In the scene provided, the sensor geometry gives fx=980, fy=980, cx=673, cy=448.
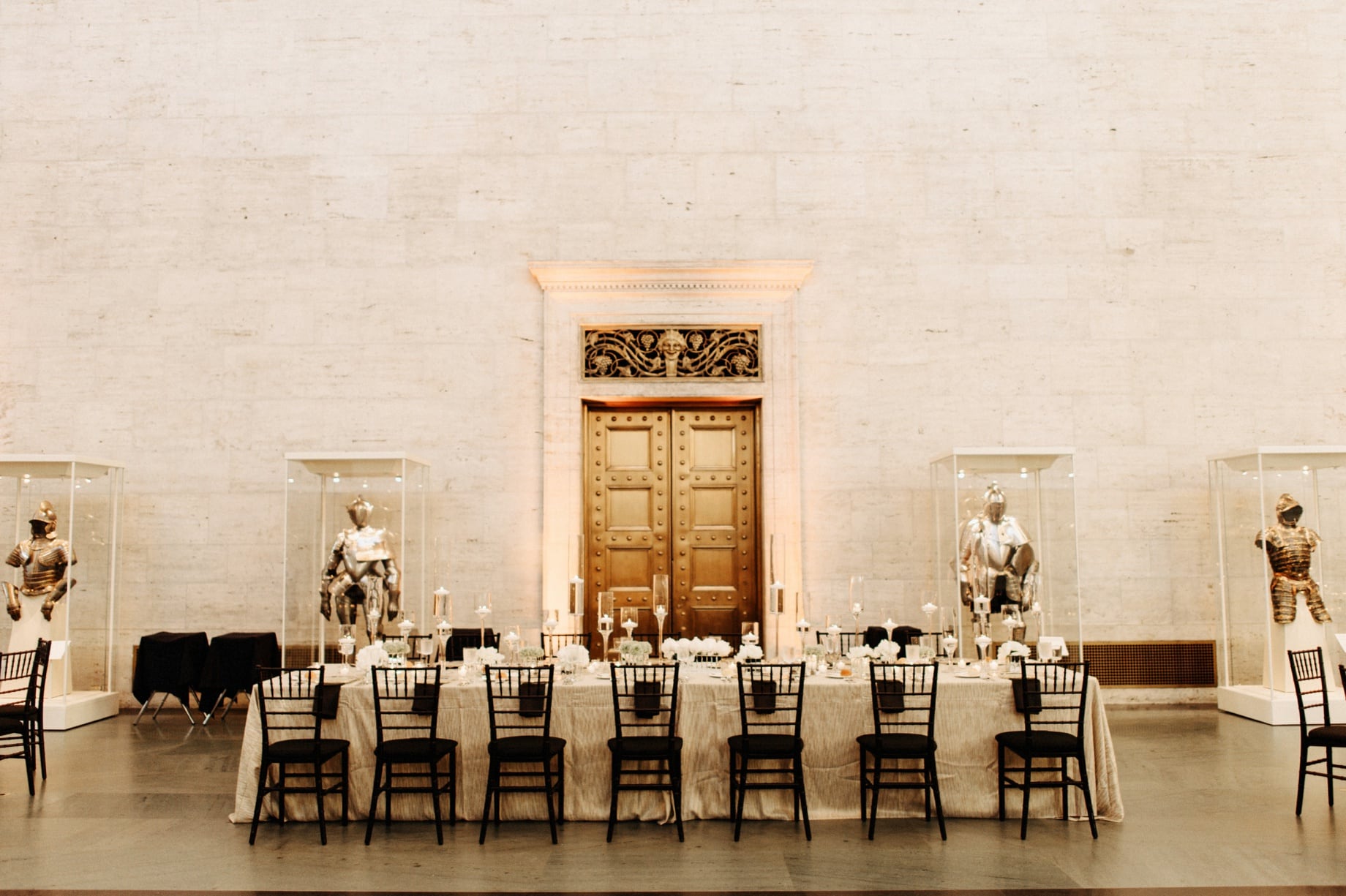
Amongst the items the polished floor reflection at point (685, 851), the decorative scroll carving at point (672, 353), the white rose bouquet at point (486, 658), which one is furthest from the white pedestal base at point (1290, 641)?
the white rose bouquet at point (486, 658)

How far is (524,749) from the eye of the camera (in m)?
5.49

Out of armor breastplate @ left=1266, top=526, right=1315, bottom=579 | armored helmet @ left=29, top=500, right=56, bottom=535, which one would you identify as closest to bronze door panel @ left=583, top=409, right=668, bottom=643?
armored helmet @ left=29, top=500, right=56, bottom=535

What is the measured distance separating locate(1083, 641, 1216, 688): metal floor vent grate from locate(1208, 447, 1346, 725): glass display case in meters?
0.16

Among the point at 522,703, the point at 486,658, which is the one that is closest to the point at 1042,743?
the point at 522,703

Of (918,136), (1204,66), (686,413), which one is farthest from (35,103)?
(1204,66)

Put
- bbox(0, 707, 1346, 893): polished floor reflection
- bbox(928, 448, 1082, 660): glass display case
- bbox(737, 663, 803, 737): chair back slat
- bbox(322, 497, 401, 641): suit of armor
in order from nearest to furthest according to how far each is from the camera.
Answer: bbox(0, 707, 1346, 893): polished floor reflection, bbox(737, 663, 803, 737): chair back slat, bbox(928, 448, 1082, 660): glass display case, bbox(322, 497, 401, 641): suit of armor

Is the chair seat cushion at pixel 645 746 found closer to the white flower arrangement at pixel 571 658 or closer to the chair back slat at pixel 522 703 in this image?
the chair back slat at pixel 522 703

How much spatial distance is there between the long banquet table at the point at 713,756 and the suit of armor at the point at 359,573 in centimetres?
294

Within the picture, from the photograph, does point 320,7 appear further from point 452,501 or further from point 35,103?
point 452,501

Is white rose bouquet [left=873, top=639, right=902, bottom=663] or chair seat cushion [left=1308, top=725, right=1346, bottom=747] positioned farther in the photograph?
white rose bouquet [left=873, top=639, right=902, bottom=663]

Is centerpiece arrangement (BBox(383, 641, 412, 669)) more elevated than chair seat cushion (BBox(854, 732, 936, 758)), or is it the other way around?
centerpiece arrangement (BBox(383, 641, 412, 669))

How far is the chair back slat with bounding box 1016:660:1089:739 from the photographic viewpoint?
5.77 metres

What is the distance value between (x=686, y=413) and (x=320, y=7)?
581 centimetres

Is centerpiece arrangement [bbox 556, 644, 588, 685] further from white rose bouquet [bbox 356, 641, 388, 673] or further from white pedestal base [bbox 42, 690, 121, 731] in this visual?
white pedestal base [bbox 42, 690, 121, 731]
